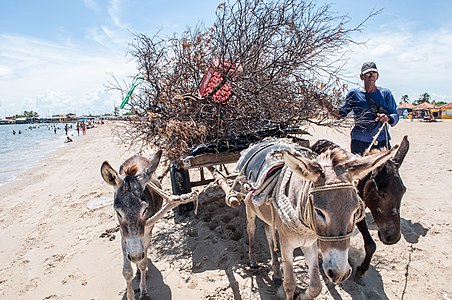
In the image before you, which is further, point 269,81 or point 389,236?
point 269,81

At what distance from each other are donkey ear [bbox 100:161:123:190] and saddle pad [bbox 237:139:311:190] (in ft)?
4.79

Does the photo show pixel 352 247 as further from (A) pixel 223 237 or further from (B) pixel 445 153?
(B) pixel 445 153

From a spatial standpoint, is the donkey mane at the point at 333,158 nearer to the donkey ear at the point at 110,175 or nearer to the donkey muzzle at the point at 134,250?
the donkey muzzle at the point at 134,250

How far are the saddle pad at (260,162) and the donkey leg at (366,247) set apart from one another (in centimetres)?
124

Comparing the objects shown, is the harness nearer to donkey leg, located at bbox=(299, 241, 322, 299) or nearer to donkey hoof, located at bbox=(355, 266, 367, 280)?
donkey leg, located at bbox=(299, 241, 322, 299)

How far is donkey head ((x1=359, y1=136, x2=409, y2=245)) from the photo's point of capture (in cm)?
329

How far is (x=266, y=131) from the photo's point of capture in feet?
18.1

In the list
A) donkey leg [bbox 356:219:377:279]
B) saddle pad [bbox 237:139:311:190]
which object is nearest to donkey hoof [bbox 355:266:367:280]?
donkey leg [bbox 356:219:377:279]

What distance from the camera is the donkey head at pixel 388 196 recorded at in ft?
10.8

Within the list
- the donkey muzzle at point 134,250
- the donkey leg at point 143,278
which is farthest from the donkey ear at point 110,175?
the donkey leg at point 143,278

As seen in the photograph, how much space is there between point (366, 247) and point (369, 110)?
2.15 meters

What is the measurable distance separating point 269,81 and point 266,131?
913mm

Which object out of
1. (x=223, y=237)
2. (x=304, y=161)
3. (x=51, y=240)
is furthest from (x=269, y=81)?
(x=51, y=240)

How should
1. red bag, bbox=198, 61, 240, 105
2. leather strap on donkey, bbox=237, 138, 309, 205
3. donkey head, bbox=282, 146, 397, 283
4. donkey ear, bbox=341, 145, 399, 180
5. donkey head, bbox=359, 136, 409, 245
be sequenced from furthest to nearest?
red bag, bbox=198, 61, 240, 105, donkey head, bbox=359, 136, 409, 245, leather strap on donkey, bbox=237, 138, 309, 205, donkey ear, bbox=341, 145, 399, 180, donkey head, bbox=282, 146, 397, 283
